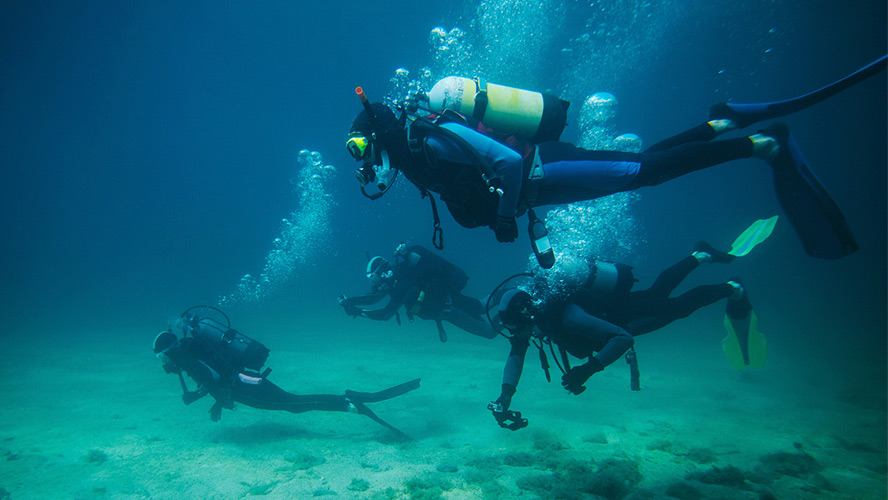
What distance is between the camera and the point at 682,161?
3.12 meters

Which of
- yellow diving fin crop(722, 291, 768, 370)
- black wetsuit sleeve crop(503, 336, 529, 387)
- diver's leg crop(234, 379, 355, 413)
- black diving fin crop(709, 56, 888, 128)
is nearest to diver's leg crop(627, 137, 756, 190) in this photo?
black diving fin crop(709, 56, 888, 128)

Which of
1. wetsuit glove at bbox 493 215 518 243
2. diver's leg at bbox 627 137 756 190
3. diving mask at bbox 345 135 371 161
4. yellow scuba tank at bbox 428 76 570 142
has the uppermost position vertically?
yellow scuba tank at bbox 428 76 570 142

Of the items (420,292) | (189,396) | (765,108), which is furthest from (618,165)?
(189,396)

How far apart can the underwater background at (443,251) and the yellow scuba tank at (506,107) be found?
3.85m

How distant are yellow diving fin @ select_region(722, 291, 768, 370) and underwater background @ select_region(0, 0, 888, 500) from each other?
1.37m

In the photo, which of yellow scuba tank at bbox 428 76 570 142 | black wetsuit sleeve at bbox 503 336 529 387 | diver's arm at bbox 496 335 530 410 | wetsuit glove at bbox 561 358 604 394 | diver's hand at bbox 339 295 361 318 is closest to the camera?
yellow scuba tank at bbox 428 76 570 142

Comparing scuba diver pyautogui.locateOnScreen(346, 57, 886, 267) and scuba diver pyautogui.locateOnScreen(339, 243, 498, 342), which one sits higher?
scuba diver pyautogui.locateOnScreen(339, 243, 498, 342)

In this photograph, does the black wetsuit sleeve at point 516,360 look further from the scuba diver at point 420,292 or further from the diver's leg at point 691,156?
the scuba diver at point 420,292

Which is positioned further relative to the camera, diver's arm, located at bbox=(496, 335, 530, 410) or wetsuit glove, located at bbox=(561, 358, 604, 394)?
diver's arm, located at bbox=(496, 335, 530, 410)

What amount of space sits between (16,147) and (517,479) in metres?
86.8

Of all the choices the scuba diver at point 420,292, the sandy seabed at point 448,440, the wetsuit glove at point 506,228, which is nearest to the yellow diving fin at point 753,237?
the sandy seabed at point 448,440

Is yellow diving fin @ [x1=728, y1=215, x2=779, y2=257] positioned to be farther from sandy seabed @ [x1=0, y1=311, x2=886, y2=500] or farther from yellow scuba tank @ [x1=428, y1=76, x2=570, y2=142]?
yellow scuba tank @ [x1=428, y1=76, x2=570, y2=142]

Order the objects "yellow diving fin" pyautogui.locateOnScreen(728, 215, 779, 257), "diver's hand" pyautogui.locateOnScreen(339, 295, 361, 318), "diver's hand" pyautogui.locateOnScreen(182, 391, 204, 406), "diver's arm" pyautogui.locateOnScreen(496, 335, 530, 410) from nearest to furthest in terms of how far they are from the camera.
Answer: "diver's arm" pyautogui.locateOnScreen(496, 335, 530, 410) < "yellow diving fin" pyautogui.locateOnScreen(728, 215, 779, 257) < "diver's hand" pyautogui.locateOnScreen(182, 391, 204, 406) < "diver's hand" pyautogui.locateOnScreen(339, 295, 361, 318)

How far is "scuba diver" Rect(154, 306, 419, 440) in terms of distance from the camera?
638 cm
